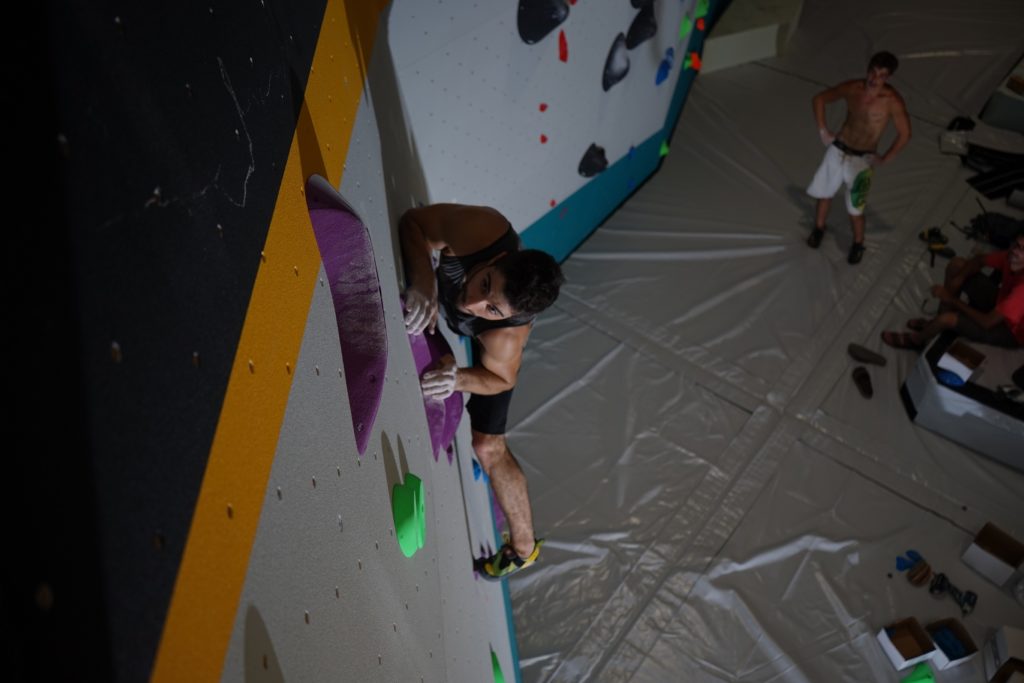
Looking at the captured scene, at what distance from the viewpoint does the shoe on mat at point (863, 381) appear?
3.57 m

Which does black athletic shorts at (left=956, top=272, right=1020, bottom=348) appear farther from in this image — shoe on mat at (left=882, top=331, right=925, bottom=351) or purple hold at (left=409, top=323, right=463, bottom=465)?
purple hold at (left=409, top=323, right=463, bottom=465)

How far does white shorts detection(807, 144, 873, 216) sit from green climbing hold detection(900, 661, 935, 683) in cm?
243

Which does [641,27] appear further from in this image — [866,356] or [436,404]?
[436,404]

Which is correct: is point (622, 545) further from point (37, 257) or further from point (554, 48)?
point (37, 257)

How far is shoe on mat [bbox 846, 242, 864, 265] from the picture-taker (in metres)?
4.17

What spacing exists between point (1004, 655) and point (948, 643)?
0.57ft

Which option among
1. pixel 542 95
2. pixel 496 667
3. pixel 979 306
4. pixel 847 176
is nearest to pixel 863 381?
pixel 979 306

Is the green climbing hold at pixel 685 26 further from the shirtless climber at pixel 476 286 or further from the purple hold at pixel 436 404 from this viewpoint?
the purple hold at pixel 436 404

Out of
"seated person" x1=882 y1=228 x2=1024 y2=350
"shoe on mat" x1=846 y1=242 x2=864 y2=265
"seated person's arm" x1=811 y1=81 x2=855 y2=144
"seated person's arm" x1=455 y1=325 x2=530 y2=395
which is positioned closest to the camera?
"seated person's arm" x1=455 y1=325 x2=530 y2=395

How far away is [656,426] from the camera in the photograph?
11.3 feet

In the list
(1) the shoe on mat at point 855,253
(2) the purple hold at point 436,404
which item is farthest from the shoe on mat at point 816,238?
(2) the purple hold at point 436,404

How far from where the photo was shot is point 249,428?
0.69 metres

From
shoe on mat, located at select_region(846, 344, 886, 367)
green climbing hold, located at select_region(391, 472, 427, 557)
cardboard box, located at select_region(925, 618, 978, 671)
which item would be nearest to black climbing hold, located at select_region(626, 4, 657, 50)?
shoe on mat, located at select_region(846, 344, 886, 367)

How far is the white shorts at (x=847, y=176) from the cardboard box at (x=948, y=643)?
7.42ft
